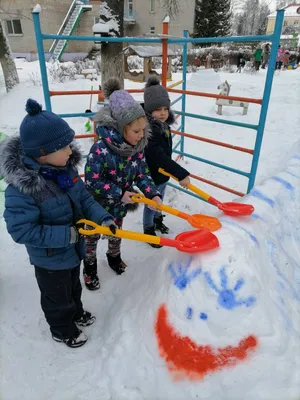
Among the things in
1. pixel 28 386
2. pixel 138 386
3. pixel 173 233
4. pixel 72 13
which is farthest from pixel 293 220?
pixel 72 13

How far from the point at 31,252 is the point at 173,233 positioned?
193 centimetres

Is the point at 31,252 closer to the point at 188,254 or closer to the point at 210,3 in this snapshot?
the point at 188,254

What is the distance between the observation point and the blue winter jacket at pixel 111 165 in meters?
2.24

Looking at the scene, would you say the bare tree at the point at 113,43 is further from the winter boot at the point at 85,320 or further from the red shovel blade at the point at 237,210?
the winter boot at the point at 85,320

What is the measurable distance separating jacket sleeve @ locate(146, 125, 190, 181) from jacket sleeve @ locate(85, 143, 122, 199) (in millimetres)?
578

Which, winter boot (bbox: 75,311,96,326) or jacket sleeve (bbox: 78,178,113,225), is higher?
jacket sleeve (bbox: 78,178,113,225)

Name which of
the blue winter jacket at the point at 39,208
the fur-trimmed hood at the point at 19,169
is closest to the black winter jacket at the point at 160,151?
the blue winter jacket at the point at 39,208

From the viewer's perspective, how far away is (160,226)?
3.50 meters

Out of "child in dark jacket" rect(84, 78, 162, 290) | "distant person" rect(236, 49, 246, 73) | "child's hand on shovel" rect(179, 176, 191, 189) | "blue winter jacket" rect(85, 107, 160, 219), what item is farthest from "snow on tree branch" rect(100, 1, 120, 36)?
"distant person" rect(236, 49, 246, 73)

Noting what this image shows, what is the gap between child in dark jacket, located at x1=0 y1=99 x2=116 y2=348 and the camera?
5.17 ft

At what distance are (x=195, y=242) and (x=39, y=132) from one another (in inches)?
42.4

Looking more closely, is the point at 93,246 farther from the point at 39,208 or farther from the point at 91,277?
the point at 39,208

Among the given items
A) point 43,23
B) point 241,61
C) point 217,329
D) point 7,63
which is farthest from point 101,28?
point 43,23

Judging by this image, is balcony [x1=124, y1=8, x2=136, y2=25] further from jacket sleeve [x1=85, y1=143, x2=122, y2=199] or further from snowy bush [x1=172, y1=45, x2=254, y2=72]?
jacket sleeve [x1=85, y1=143, x2=122, y2=199]
